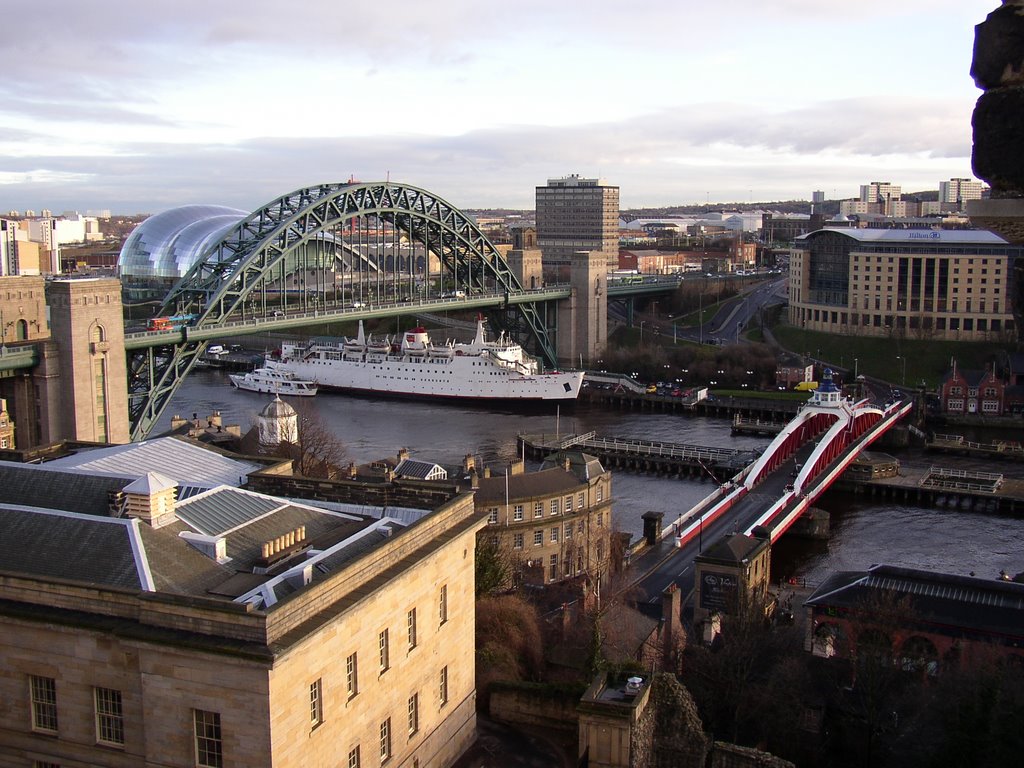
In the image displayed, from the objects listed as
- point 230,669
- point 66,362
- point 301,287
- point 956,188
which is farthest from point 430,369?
point 956,188

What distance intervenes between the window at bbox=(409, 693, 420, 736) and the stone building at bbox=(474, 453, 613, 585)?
10153 mm

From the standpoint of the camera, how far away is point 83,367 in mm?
28234

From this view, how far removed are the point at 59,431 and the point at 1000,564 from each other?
77.2ft

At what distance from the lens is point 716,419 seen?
152 feet

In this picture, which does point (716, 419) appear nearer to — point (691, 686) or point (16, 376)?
point (16, 376)

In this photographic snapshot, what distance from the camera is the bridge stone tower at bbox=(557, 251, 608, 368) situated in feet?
195

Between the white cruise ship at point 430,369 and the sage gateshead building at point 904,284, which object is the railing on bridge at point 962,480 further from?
the sage gateshead building at point 904,284

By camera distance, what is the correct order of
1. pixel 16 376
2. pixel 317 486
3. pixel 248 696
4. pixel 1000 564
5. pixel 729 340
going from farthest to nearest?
pixel 729 340 < pixel 16 376 < pixel 1000 564 < pixel 317 486 < pixel 248 696

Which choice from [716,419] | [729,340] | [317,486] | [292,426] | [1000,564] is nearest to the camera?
[317,486]

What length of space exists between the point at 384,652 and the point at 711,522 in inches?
687

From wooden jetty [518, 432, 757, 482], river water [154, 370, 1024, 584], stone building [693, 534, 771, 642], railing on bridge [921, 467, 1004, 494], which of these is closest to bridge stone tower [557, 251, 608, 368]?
river water [154, 370, 1024, 584]

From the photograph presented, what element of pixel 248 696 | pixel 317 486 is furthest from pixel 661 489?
pixel 248 696

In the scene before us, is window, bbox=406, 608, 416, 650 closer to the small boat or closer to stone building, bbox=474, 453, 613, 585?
stone building, bbox=474, 453, 613, 585

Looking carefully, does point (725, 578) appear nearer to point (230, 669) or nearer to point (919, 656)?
point (919, 656)
